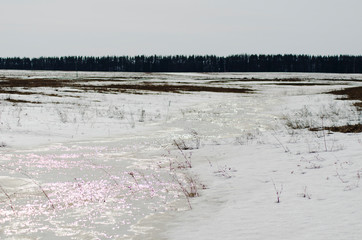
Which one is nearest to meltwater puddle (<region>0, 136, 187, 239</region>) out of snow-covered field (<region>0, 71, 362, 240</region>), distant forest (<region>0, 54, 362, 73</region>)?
snow-covered field (<region>0, 71, 362, 240</region>)

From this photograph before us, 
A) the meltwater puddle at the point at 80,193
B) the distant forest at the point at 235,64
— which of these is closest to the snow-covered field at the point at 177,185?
the meltwater puddle at the point at 80,193

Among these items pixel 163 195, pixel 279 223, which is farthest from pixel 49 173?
pixel 279 223

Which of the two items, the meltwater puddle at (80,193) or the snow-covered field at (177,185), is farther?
the meltwater puddle at (80,193)

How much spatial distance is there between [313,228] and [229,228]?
114 centimetres

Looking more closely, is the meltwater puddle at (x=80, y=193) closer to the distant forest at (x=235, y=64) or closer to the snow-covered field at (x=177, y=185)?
the snow-covered field at (x=177, y=185)

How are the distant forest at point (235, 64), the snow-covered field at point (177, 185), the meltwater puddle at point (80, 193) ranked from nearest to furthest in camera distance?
the snow-covered field at point (177, 185), the meltwater puddle at point (80, 193), the distant forest at point (235, 64)

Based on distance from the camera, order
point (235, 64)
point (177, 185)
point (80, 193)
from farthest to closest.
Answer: point (235, 64), point (177, 185), point (80, 193)

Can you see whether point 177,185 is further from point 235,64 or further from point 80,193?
point 235,64

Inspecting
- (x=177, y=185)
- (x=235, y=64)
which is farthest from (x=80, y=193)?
(x=235, y=64)

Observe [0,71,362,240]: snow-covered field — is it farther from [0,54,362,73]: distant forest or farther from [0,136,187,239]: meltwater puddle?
[0,54,362,73]: distant forest

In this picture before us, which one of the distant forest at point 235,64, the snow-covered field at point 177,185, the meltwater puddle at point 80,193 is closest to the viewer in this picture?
the snow-covered field at point 177,185

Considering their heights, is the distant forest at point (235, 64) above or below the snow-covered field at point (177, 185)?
above

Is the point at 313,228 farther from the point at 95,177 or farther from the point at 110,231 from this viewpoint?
the point at 95,177

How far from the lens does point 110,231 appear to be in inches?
212
